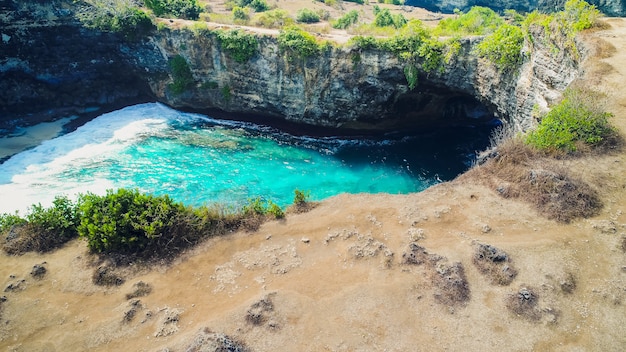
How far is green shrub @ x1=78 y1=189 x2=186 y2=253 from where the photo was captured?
50.5ft

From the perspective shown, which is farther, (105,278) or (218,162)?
(218,162)

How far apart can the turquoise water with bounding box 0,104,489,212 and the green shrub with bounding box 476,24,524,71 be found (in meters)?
8.04

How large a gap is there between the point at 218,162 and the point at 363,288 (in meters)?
20.0

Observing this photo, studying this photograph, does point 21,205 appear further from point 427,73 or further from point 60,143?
point 427,73

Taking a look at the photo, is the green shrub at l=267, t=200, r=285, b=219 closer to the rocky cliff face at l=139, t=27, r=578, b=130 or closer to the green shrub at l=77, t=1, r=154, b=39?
the rocky cliff face at l=139, t=27, r=578, b=130

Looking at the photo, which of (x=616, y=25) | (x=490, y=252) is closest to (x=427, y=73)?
(x=616, y=25)

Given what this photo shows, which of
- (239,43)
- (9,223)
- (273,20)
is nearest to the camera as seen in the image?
(9,223)

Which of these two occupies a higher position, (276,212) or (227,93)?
(227,93)

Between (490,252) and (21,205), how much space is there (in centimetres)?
2775

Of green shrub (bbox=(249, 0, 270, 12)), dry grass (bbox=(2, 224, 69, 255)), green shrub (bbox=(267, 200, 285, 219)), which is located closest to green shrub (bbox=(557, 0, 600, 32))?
green shrub (bbox=(267, 200, 285, 219))

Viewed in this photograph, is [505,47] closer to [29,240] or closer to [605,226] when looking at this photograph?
[605,226]

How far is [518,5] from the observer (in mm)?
68750

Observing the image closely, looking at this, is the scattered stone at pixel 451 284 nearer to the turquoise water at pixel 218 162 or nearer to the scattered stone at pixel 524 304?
the scattered stone at pixel 524 304

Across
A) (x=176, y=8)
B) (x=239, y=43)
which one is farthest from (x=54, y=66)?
(x=239, y=43)
